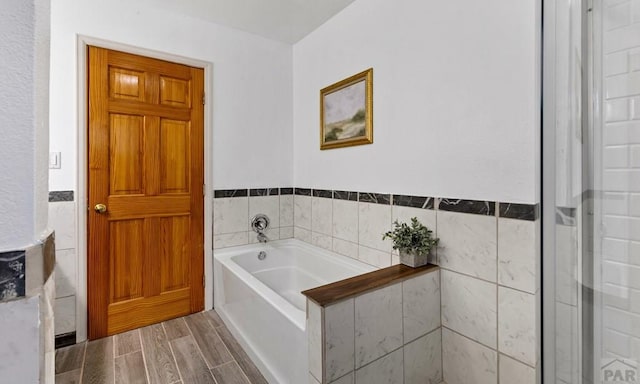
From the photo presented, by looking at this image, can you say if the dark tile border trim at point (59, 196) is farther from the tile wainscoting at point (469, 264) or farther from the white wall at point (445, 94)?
the white wall at point (445, 94)

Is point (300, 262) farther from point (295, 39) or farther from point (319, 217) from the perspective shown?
point (295, 39)

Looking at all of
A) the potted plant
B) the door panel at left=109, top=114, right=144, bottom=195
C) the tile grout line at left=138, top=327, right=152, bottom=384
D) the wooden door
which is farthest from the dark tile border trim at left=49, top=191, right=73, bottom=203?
the potted plant

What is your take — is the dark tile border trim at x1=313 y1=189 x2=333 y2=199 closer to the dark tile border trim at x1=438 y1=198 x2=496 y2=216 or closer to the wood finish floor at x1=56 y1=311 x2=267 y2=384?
the dark tile border trim at x1=438 y1=198 x2=496 y2=216

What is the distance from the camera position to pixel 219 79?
250 centimetres

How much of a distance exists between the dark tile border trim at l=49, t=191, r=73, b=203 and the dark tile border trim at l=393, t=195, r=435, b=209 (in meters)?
2.18

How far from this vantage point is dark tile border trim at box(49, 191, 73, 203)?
192cm

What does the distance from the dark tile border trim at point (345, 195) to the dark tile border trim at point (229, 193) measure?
84cm

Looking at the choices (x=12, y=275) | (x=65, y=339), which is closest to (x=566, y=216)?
(x=12, y=275)

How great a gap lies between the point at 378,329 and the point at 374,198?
90 cm

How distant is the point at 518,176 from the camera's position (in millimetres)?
1292

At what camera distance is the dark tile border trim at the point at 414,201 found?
1661 mm

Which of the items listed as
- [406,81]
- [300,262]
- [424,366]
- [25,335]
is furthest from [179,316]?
[406,81]

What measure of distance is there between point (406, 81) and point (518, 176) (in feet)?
2.77

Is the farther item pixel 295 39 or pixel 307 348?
pixel 295 39
